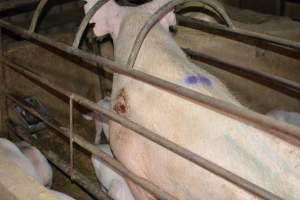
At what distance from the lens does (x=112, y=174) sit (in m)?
2.61

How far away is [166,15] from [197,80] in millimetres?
783

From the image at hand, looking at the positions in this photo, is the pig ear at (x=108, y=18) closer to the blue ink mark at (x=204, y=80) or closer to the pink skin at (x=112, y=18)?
the pink skin at (x=112, y=18)

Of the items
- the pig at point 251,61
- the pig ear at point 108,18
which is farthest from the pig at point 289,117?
the pig ear at point 108,18

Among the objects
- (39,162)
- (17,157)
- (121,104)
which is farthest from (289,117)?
(17,157)

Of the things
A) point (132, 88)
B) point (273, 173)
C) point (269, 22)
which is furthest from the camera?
point (269, 22)

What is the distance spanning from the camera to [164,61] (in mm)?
2322

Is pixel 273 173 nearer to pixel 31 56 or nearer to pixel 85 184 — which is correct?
pixel 85 184

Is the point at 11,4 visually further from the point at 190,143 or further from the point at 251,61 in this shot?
the point at 251,61

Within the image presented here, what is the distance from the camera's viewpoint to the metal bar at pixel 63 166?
2295mm

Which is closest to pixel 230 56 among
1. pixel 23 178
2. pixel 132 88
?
pixel 132 88

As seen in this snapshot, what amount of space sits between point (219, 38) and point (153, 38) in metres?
1.09

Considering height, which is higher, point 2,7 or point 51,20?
point 2,7

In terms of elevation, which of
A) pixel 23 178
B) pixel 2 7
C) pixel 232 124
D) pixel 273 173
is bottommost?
pixel 23 178

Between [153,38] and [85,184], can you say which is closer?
[85,184]
